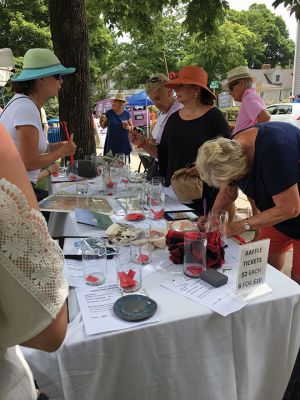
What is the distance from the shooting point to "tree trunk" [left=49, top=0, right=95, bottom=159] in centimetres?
426

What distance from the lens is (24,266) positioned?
2.09ft

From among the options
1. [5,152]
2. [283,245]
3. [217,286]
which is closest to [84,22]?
[283,245]

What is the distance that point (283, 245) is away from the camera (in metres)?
2.37

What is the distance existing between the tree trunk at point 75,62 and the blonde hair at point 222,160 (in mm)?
2996

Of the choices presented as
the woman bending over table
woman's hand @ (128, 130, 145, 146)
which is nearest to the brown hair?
woman's hand @ (128, 130, 145, 146)

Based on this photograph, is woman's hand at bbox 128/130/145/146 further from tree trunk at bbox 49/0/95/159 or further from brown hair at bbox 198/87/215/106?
tree trunk at bbox 49/0/95/159

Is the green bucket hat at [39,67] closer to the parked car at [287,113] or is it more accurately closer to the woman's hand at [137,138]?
the woman's hand at [137,138]

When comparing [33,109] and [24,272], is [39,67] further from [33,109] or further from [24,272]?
[24,272]

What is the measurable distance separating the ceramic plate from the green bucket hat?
201 centimetres

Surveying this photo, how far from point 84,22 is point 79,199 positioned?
8.85ft

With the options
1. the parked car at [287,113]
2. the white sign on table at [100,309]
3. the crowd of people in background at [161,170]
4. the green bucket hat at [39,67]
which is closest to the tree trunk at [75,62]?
the crowd of people in background at [161,170]

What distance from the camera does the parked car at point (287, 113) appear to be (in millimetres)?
12461

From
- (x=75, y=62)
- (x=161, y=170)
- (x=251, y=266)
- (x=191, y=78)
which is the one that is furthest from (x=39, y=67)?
(x=251, y=266)

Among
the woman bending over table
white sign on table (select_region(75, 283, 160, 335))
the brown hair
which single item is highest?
the brown hair
